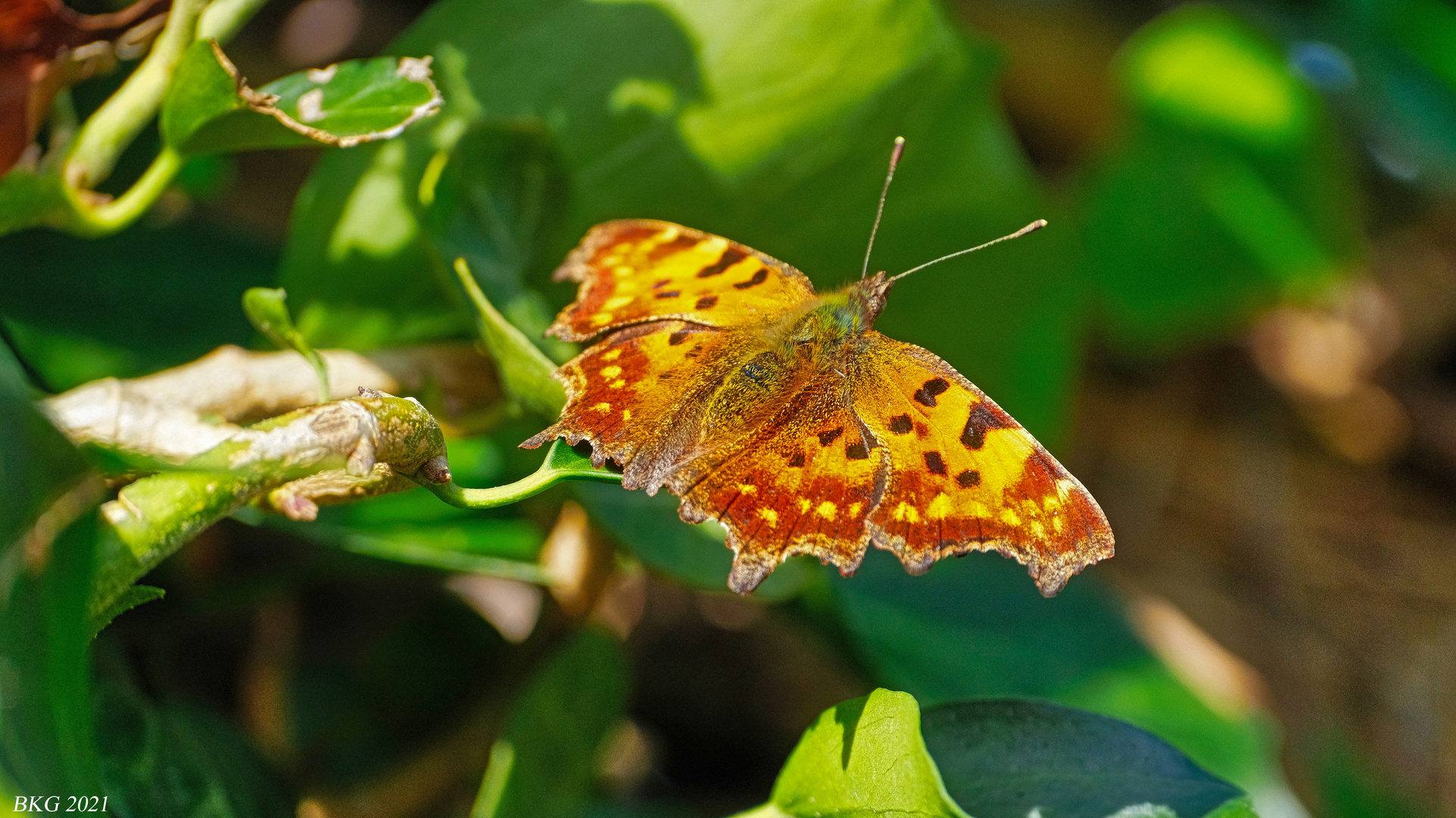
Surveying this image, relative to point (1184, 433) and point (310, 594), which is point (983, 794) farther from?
point (1184, 433)

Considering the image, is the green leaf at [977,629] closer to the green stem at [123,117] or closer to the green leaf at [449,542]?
the green leaf at [449,542]

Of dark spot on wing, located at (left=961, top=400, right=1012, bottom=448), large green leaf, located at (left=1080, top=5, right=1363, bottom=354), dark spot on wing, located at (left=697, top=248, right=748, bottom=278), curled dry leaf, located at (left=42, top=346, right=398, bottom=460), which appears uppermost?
curled dry leaf, located at (left=42, top=346, right=398, bottom=460)

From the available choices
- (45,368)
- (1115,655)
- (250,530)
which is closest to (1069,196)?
(1115,655)

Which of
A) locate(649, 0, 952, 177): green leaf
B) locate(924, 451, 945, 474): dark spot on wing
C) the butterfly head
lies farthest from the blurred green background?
locate(924, 451, 945, 474): dark spot on wing

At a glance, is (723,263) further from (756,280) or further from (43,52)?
(43,52)

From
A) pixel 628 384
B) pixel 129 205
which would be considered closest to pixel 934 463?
pixel 628 384

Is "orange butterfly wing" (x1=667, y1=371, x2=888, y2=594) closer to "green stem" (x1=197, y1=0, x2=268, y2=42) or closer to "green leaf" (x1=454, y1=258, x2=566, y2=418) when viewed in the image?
"green leaf" (x1=454, y1=258, x2=566, y2=418)
